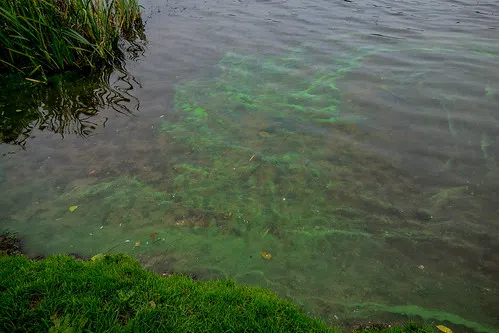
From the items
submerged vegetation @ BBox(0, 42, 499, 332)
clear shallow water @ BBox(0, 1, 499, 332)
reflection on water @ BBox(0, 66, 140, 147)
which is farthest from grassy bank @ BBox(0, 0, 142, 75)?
submerged vegetation @ BBox(0, 42, 499, 332)

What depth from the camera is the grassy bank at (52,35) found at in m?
6.27

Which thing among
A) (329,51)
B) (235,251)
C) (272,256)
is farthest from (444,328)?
(329,51)

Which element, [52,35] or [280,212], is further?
[52,35]

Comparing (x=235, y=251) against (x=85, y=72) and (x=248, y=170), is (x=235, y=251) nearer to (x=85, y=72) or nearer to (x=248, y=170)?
(x=248, y=170)

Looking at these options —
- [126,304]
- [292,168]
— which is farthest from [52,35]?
[126,304]

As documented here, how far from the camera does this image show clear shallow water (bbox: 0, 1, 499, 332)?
366 cm

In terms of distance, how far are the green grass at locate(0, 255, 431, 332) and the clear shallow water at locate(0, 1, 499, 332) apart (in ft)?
1.54

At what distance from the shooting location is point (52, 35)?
21.4 ft

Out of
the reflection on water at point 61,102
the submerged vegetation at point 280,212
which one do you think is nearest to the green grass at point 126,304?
the submerged vegetation at point 280,212

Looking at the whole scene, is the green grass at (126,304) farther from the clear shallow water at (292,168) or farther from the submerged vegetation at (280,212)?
the clear shallow water at (292,168)

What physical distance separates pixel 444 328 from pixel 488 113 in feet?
14.4

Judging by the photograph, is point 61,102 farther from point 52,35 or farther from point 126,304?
point 126,304

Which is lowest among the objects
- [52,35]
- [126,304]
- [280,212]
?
[280,212]

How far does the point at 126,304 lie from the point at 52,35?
18.6ft
